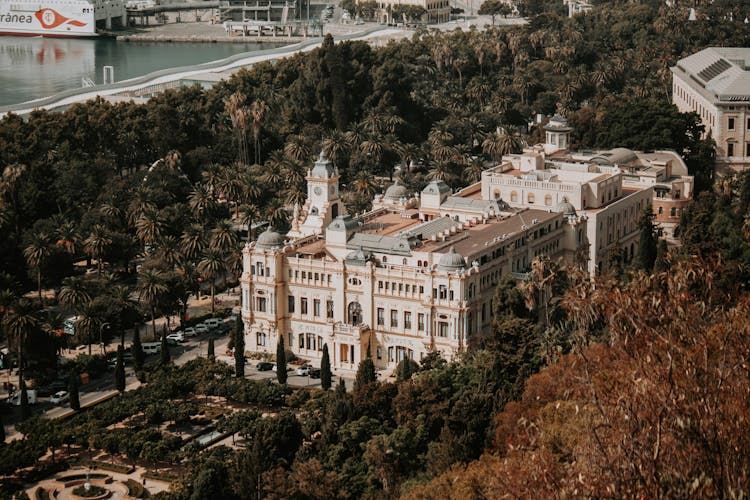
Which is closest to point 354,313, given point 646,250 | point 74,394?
point 74,394

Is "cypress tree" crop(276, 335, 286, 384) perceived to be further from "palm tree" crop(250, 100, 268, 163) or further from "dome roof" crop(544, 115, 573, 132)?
"palm tree" crop(250, 100, 268, 163)

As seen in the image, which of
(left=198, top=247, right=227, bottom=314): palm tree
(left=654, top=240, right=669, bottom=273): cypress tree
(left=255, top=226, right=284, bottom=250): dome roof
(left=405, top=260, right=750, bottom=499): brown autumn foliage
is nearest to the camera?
(left=405, top=260, right=750, bottom=499): brown autumn foliage

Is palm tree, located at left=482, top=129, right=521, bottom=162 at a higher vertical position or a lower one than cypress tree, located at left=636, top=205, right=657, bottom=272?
higher

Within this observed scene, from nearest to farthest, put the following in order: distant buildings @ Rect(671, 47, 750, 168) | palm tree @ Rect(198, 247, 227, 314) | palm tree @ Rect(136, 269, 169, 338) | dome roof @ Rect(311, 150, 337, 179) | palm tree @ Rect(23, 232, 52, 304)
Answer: palm tree @ Rect(136, 269, 169, 338) < dome roof @ Rect(311, 150, 337, 179) < palm tree @ Rect(198, 247, 227, 314) < palm tree @ Rect(23, 232, 52, 304) < distant buildings @ Rect(671, 47, 750, 168)

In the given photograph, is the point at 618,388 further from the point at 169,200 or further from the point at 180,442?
the point at 169,200

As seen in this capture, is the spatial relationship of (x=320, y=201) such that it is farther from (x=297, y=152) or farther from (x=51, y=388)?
(x=297, y=152)

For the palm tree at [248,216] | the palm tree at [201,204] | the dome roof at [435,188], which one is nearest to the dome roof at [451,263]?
the dome roof at [435,188]

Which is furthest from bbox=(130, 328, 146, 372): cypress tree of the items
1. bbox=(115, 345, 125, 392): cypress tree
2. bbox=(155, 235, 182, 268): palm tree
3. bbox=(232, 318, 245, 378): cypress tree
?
bbox=(155, 235, 182, 268): palm tree

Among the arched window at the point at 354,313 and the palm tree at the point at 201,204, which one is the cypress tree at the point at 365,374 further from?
Answer: the palm tree at the point at 201,204
